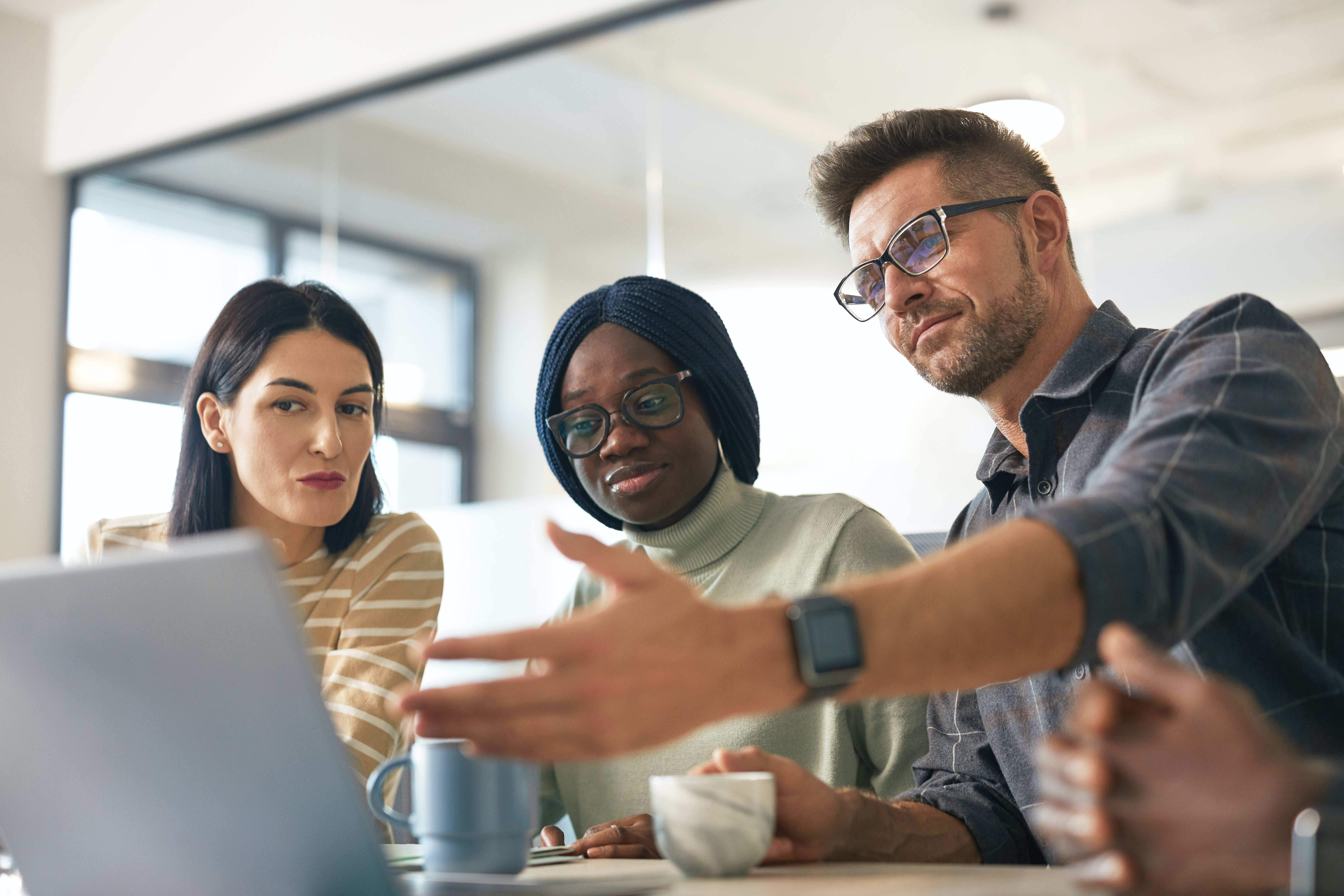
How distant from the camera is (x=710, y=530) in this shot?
6.07 ft

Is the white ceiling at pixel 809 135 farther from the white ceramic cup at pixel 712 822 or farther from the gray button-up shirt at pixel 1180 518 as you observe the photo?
the white ceramic cup at pixel 712 822

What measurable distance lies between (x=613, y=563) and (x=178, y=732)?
0.88 feet

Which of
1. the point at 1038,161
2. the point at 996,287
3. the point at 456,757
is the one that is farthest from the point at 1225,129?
the point at 456,757

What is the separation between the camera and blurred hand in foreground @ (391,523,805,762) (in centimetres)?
64

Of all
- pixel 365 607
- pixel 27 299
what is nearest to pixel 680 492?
pixel 365 607

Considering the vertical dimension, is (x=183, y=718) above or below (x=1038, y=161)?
below

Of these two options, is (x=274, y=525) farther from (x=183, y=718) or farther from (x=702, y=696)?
(x=702, y=696)

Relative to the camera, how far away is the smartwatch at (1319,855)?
0.57m

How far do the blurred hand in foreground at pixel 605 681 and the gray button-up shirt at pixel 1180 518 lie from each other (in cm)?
26

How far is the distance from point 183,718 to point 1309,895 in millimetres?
597

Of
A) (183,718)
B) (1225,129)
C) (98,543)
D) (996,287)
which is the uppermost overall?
(1225,129)

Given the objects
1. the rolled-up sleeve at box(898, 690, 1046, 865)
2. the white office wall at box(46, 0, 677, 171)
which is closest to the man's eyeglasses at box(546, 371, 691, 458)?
the rolled-up sleeve at box(898, 690, 1046, 865)

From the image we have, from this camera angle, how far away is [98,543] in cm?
199

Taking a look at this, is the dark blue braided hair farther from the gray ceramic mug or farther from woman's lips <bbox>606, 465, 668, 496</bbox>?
the gray ceramic mug
